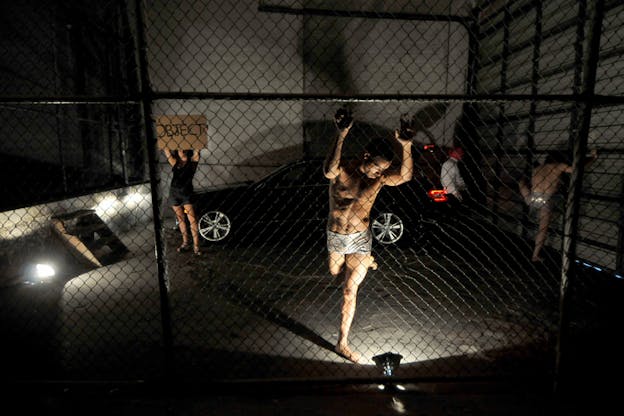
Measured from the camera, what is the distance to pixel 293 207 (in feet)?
22.8

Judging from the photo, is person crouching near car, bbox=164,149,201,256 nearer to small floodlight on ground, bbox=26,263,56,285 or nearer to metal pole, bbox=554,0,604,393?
small floodlight on ground, bbox=26,263,56,285

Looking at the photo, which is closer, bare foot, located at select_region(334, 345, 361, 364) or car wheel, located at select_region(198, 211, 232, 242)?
bare foot, located at select_region(334, 345, 361, 364)

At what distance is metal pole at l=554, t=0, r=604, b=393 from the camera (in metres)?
2.27

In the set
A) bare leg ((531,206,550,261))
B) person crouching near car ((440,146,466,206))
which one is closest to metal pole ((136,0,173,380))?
person crouching near car ((440,146,466,206))

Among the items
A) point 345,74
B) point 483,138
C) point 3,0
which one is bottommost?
point 483,138

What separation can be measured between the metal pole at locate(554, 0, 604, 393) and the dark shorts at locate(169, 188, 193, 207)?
5.47 metres

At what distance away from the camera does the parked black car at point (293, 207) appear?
6.69 meters

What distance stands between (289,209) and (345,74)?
505cm

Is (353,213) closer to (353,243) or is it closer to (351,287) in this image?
(353,243)

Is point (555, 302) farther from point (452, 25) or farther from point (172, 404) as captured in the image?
point (452, 25)

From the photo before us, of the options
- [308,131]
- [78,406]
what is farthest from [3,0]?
[78,406]

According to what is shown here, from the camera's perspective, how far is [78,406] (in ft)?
8.38

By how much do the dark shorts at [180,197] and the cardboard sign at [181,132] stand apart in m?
3.87

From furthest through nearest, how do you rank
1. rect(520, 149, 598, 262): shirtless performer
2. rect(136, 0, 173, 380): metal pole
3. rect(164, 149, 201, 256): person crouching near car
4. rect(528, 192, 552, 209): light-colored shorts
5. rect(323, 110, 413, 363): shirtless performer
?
rect(164, 149, 201, 256): person crouching near car, rect(528, 192, 552, 209): light-colored shorts, rect(520, 149, 598, 262): shirtless performer, rect(323, 110, 413, 363): shirtless performer, rect(136, 0, 173, 380): metal pole
